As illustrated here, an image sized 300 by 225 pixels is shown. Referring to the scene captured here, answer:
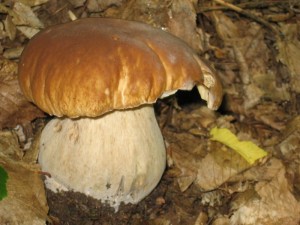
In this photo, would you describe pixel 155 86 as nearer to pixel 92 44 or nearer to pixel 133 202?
pixel 92 44

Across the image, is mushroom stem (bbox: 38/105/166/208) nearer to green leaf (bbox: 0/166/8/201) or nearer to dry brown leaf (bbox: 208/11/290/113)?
green leaf (bbox: 0/166/8/201)

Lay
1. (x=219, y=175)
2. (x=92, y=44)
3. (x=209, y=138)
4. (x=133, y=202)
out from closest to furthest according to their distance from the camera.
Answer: (x=92, y=44) → (x=133, y=202) → (x=219, y=175) → (x=209, y=138)

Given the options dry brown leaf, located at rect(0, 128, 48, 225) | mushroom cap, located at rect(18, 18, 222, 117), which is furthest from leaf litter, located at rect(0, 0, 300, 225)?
mushroom cap, located at rect(18, 18, 222, 117)

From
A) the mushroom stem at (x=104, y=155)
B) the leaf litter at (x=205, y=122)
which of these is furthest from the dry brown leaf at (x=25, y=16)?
the mushroom stem at (x=104, y=155)

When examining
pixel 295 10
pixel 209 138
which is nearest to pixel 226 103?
pixel 209 138

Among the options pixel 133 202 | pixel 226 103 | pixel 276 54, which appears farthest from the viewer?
pixel 276 54

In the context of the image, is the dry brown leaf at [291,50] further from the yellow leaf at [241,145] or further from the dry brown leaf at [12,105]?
the dry brown leaf at [12,105]
